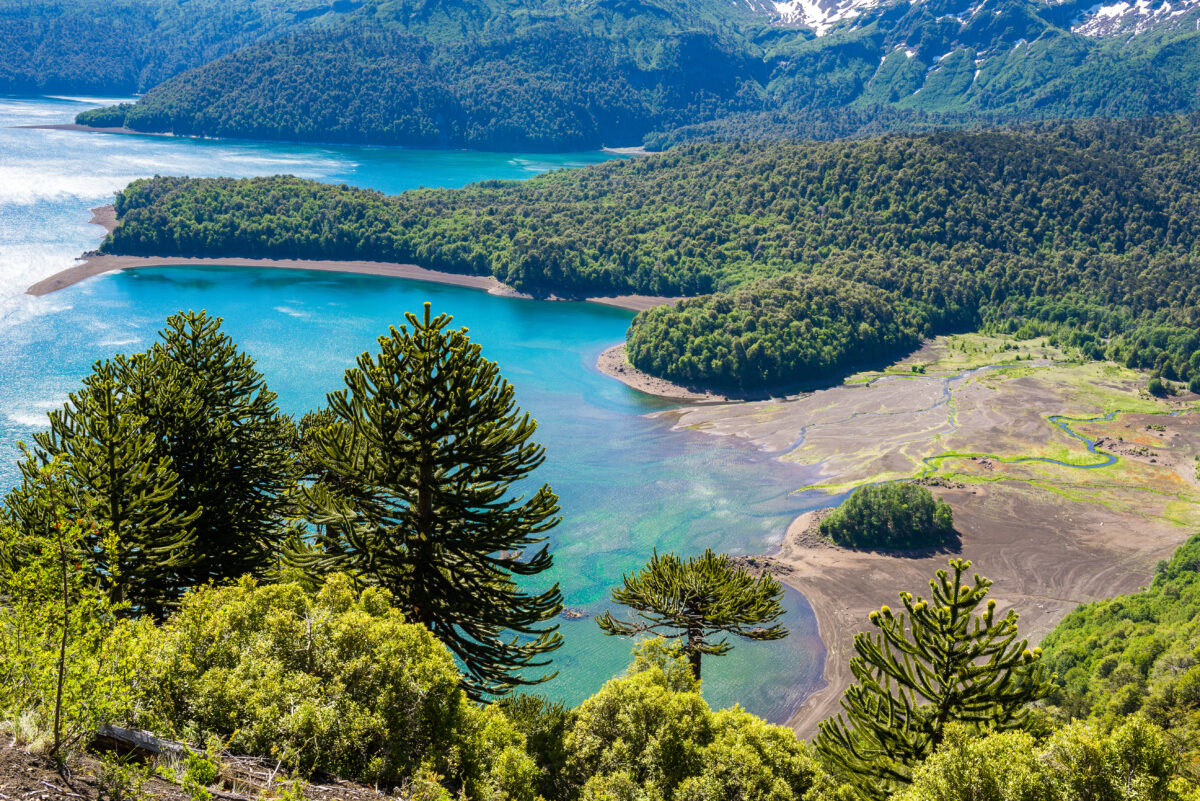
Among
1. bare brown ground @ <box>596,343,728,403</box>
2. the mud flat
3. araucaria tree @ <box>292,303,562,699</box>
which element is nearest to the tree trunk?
araucaria tree @ <box>292,303,562,699</box>

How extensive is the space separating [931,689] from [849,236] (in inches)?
4573

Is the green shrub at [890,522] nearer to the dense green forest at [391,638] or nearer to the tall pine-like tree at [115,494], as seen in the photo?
the dense green forest at [391,638]

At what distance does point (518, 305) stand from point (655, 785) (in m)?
100

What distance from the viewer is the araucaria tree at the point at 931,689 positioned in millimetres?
14945

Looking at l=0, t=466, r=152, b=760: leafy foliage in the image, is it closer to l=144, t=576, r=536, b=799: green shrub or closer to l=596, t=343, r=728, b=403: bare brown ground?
l=144, t=576, r=536, b=799: green shrub

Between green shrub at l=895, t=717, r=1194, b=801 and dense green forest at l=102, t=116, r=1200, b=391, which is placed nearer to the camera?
green shrub at l=895, t=717, r=1194, b=801

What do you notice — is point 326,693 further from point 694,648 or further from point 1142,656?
point 1142,656

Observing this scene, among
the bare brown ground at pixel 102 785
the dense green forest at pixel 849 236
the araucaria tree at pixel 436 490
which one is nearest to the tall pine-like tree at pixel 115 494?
the araucaria tree at pixel 436 490

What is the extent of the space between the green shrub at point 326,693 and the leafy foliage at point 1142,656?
20.9 m

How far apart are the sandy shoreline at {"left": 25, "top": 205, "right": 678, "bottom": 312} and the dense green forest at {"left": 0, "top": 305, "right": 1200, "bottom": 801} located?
88884mm

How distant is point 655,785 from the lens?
16141 mm

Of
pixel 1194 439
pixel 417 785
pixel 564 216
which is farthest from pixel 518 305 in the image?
pixel 417 785

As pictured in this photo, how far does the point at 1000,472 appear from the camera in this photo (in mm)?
66688

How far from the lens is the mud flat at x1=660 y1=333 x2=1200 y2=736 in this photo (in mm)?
51438
